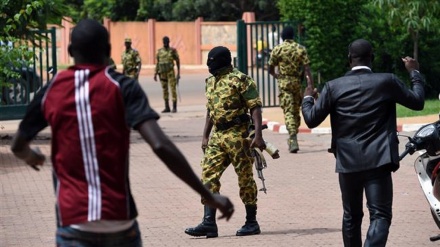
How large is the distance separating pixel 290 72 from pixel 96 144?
11316mm

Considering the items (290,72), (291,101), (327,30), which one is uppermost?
(327,30)

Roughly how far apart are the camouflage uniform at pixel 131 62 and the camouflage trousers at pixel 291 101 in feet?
29.5

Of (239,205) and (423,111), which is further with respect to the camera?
(423,111)

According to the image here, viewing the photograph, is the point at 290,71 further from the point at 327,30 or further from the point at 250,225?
the point at 327,30

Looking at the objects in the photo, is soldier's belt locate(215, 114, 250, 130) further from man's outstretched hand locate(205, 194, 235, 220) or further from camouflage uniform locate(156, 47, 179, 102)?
camouflage uniform locate(156, 47, 179, 102)

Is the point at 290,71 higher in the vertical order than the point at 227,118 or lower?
lower

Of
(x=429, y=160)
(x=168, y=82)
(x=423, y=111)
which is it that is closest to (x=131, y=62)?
(x=168, y=82)

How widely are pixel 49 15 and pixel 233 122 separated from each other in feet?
33.4

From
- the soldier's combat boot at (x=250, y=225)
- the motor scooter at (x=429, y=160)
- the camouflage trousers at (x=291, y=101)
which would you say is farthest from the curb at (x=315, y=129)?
the motor scooter at (x=429, y=160)

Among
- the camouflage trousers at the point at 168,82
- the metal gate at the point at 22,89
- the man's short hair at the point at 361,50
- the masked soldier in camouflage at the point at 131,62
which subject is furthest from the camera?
the masked soldier in camouflage at the point at 131,62

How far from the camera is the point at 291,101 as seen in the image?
16.1 metres

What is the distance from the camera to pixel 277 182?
13445 mm

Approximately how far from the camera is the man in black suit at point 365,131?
7.57m

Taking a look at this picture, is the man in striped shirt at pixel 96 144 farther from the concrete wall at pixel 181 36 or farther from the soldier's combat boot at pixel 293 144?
the concrete wall at pixel 181 36
